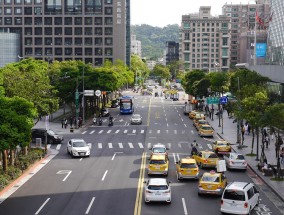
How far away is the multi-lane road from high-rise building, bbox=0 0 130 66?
104m

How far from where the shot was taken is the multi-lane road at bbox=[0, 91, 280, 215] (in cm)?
2731

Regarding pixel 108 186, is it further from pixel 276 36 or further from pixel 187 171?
pixel 276 36

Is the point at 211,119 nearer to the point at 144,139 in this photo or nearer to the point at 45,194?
the point at 144,139

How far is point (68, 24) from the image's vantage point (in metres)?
159

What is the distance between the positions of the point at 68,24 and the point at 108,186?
132 m

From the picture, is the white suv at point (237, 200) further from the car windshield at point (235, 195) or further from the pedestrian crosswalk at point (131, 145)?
the pedestrian crosswalk at point (131, 145)

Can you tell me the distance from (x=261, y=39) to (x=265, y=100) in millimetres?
122720

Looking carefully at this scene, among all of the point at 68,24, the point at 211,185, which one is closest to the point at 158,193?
the point at 211,185

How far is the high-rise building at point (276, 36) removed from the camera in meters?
76.3

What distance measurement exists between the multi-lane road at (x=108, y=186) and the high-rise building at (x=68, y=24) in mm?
104392

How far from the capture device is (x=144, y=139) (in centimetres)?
5847

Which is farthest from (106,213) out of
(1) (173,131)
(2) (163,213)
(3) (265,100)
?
(1) (173,131)

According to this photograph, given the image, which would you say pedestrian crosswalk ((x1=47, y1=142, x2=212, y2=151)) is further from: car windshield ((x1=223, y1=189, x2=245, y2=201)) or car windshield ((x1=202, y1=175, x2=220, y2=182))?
car windshield ((x1=223, y1=189, x2=245, y2=201))

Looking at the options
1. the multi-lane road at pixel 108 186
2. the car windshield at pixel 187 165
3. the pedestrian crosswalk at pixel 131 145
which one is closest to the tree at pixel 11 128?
the multi-lane road at pixel 108 186
